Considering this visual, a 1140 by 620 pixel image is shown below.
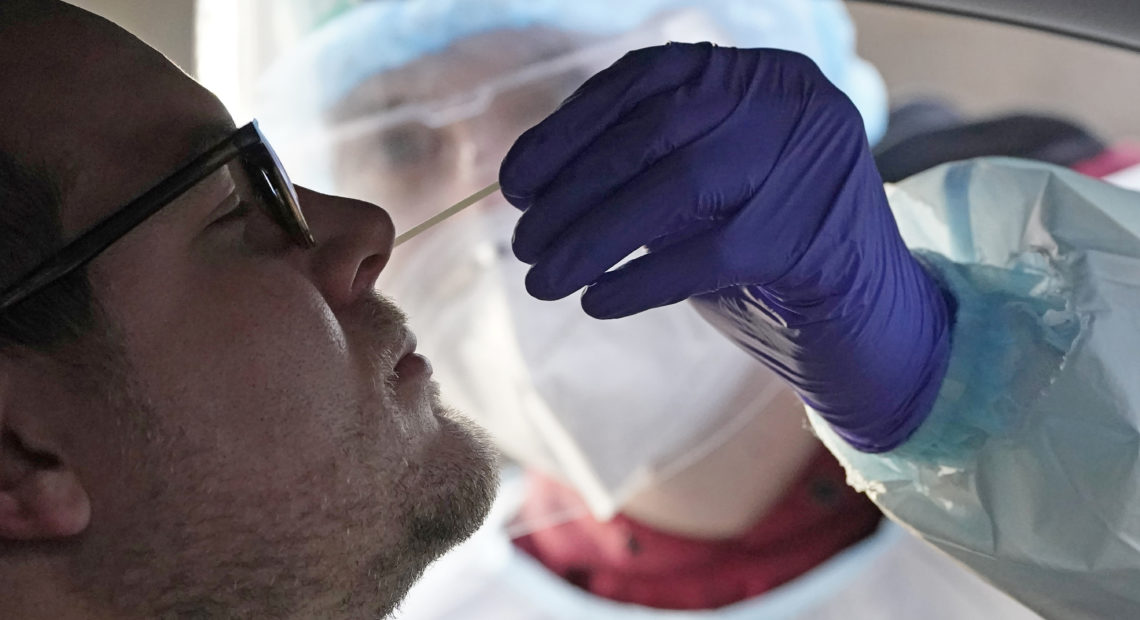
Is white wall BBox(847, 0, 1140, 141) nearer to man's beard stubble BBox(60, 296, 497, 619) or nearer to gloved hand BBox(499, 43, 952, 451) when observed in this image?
gloved hand BBox(499, 43, 952, 451)

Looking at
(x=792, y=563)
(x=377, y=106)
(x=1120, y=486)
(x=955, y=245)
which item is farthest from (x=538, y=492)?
(x=1120, y=486)

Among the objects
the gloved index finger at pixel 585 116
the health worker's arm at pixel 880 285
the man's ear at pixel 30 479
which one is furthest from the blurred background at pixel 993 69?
the man's ear at pixel 30 479

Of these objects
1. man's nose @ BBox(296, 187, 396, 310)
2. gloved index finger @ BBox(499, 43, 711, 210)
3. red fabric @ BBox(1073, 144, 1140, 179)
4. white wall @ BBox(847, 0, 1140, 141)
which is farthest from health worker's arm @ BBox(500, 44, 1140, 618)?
white wall @ BBox(847, 0, 1140, 141)

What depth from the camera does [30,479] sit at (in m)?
0.64

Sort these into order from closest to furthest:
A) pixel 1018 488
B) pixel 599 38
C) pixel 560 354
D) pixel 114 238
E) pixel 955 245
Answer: pixel 114 238, pixel 1018 488, pixel 955 245, pixel 599 38, pixel 560 354

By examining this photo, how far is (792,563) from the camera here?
1.21 meters

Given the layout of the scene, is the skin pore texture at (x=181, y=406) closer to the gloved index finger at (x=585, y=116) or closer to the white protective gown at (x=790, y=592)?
the gloved index finger at (x=585, y=116)

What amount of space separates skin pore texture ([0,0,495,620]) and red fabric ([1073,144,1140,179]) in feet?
3.63

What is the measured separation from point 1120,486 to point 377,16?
104 centimetres

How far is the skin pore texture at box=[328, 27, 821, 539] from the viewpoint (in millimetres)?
1211

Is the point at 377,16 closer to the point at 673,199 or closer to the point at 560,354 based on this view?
the point at 560,354

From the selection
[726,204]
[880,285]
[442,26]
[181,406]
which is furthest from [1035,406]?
[442,26]

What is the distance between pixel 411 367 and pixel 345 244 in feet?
0.43

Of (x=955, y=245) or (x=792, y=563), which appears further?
(x=792, y=563)
